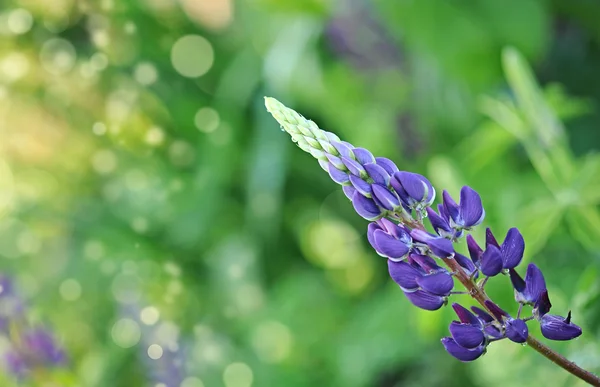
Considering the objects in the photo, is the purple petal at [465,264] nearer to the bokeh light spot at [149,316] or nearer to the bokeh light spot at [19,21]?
the bokeh light spot at [149,316]

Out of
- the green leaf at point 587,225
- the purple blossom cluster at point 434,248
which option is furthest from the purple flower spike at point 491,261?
the green leaf at point 587,225

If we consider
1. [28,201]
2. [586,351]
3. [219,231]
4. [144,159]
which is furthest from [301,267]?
[586,351]

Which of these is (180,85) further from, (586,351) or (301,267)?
(586,351)

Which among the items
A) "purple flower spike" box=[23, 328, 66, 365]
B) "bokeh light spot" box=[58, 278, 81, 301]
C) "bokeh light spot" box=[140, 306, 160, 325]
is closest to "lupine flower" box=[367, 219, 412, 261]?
"purple flower spike" box=[23, 328, 66, 365]

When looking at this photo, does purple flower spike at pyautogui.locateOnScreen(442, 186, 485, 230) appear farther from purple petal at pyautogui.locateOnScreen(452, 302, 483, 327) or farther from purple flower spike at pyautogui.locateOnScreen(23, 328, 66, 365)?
purple flower spike at pyautogui.locateOnScreen(23, 328, 66, 365)

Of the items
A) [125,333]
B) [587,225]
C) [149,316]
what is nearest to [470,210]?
[587,225]

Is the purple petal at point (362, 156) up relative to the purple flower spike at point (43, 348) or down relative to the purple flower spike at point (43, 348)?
up
